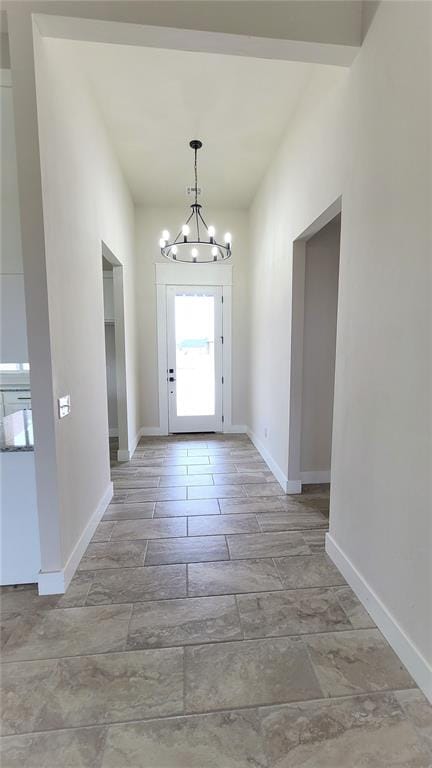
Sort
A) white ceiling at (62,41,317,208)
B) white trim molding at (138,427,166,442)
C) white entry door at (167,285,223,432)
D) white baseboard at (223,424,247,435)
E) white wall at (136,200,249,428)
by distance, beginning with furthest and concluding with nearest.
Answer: white baseboard at (223,424,247,435)
white trim molding at (138,427,166,442)
white entry door at (167,285,223,432)
white wall at (136,200,249,428)
white ceiling at (62,41,317,208)

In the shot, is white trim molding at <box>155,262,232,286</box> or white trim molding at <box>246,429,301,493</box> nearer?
white trim molding at <box>246,429,301,493</box>

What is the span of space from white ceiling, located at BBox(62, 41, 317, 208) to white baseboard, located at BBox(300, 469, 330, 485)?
329 centimetres

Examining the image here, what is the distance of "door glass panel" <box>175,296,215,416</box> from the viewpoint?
516cm

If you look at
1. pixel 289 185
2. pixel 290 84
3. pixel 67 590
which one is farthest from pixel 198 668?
pixel 290 84

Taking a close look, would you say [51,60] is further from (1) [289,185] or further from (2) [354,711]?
(2) [354,711]

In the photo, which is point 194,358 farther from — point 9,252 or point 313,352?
point 9,252

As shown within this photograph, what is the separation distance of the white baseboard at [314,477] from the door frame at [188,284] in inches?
85.3

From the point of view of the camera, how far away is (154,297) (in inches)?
199

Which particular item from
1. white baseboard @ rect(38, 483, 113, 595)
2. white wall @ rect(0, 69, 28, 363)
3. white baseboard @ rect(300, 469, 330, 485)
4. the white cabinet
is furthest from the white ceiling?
white baseboard @ rect(300, 469, 330, 485)

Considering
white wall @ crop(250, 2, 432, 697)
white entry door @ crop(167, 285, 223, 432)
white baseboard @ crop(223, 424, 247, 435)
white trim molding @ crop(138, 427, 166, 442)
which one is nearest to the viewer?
white wall @ crop(250, 2, 432, 697)

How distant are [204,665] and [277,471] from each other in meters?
2.18

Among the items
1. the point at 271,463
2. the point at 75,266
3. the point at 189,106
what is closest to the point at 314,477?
the point at 271,463

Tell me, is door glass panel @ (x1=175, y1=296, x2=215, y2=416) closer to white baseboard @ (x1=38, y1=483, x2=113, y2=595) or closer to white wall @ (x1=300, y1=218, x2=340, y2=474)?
white wall @ (x1=300, y1=218, x2=340, y2=474)

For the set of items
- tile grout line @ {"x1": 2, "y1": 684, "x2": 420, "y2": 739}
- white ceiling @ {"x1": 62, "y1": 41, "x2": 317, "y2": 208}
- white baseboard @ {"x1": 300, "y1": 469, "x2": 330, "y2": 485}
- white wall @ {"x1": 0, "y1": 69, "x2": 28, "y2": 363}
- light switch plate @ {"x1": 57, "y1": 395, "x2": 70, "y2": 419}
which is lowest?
tile grout line @ {"x1": 2, "y1": 684, "x2": 420, "y2": 739}
